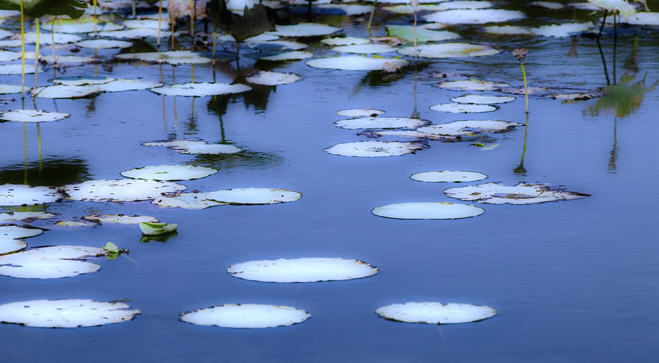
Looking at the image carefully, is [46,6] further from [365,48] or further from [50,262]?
[50,262]

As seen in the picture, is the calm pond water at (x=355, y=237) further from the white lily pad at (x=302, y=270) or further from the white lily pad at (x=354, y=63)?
the white lily pad at (x=354, y=63)

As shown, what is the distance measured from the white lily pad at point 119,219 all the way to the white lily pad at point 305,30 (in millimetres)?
3774

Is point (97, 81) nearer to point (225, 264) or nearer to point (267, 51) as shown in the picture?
point (267, 51)

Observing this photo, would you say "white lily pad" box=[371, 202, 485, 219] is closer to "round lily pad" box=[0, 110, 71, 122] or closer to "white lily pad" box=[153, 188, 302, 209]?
"white lily pad" box=[153, 188, 302, 209]

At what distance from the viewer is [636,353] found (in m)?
2.14

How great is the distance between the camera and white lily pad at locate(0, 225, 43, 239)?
285 centimetres

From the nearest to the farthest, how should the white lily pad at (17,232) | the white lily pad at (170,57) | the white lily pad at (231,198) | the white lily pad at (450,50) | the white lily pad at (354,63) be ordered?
the white lily pad at (17,232)
the white lily pad at (231,198)
the white lily pad at (354,63)
the white lily pad at (170,57)
the white lily pad at (450,50)

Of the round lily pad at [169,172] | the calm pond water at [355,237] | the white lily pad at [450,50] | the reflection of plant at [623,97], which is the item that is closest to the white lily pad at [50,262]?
the calm pond water at [355,237]

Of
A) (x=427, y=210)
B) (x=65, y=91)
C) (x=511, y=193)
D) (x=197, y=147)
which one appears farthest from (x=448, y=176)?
(x=65, y=91)

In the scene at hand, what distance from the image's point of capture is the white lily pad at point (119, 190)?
3.23 metres

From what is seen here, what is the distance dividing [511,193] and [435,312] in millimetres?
1002

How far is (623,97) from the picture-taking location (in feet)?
15.5

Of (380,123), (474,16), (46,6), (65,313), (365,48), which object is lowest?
(65,313)

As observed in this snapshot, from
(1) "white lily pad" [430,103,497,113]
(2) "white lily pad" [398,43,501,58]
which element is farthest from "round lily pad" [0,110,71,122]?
(2) "white lily pad" [398,43,501,58]
